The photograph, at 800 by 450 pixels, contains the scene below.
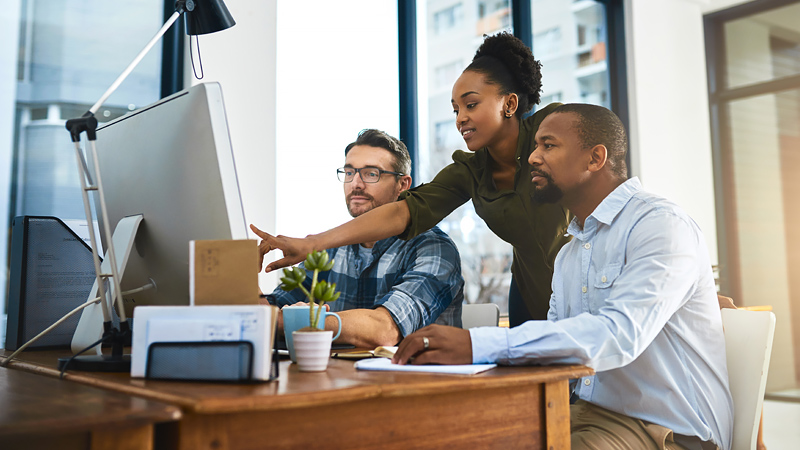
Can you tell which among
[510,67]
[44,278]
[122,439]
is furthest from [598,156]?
[44,278]

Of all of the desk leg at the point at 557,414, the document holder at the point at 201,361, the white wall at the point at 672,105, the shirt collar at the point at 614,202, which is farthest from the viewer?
the white wall at the point at 672,105

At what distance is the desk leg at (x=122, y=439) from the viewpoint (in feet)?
2.21

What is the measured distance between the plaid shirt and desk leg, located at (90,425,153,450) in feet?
2.89

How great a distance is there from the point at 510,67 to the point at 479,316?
0.80 meters

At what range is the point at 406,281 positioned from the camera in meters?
1.68

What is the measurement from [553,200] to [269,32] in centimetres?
179

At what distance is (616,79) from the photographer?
4.35 metres

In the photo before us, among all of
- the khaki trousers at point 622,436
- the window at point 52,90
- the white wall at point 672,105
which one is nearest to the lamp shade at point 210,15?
the khaki trousers at point 622,436

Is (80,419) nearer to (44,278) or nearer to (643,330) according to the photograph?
(643,330)

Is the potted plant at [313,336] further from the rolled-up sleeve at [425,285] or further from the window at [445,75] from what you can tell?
the window at [445,75]

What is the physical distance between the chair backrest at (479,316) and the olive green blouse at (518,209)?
0.40ft

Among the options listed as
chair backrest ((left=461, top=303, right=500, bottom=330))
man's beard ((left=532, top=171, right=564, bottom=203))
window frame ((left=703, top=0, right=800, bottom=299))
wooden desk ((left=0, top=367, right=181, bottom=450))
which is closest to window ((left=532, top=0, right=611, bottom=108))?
window frame ((left=703, top=0, right=800, bottom=299))

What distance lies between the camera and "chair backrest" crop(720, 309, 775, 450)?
125 cm

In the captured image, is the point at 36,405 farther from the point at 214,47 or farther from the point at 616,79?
the point at 616,79
